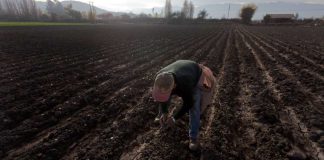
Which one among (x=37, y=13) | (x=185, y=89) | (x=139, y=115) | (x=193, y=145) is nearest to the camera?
(x=185, y=89)

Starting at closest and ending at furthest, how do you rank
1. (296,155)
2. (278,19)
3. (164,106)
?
(164,106) < (296,155) < (278,19)

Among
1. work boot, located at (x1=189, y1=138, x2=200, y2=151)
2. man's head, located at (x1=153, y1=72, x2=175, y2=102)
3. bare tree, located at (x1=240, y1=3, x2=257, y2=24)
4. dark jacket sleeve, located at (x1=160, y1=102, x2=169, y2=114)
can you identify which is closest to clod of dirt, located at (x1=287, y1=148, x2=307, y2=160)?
work boot, located at (x1=189, y1=138, x2=200, y2=151)

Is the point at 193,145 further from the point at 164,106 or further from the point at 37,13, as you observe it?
the point at 37,13

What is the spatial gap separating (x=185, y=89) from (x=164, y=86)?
436mm

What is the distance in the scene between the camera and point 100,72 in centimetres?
1012

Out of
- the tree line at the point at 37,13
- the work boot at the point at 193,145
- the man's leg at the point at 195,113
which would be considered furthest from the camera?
the tree line at the point at 37,13

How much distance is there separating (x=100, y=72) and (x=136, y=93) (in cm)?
291

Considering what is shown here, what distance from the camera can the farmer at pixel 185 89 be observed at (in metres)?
3.35

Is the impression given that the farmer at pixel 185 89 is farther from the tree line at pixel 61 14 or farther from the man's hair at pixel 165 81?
the tree line at pixel 61 14

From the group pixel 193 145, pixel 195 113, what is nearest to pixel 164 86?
pixel 195 113

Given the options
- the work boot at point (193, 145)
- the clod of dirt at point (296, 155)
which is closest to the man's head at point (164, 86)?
the work boot at point (193, 145)

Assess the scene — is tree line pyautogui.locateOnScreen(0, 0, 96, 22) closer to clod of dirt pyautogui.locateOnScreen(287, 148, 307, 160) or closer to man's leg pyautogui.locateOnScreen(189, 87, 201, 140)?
man's leg pyautogui.locateOnScreen(189, 87, 201, 140)

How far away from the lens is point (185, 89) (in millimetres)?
3625

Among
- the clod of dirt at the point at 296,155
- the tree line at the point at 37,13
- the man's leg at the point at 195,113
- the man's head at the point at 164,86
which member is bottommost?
the tree line at the point at 37,13
